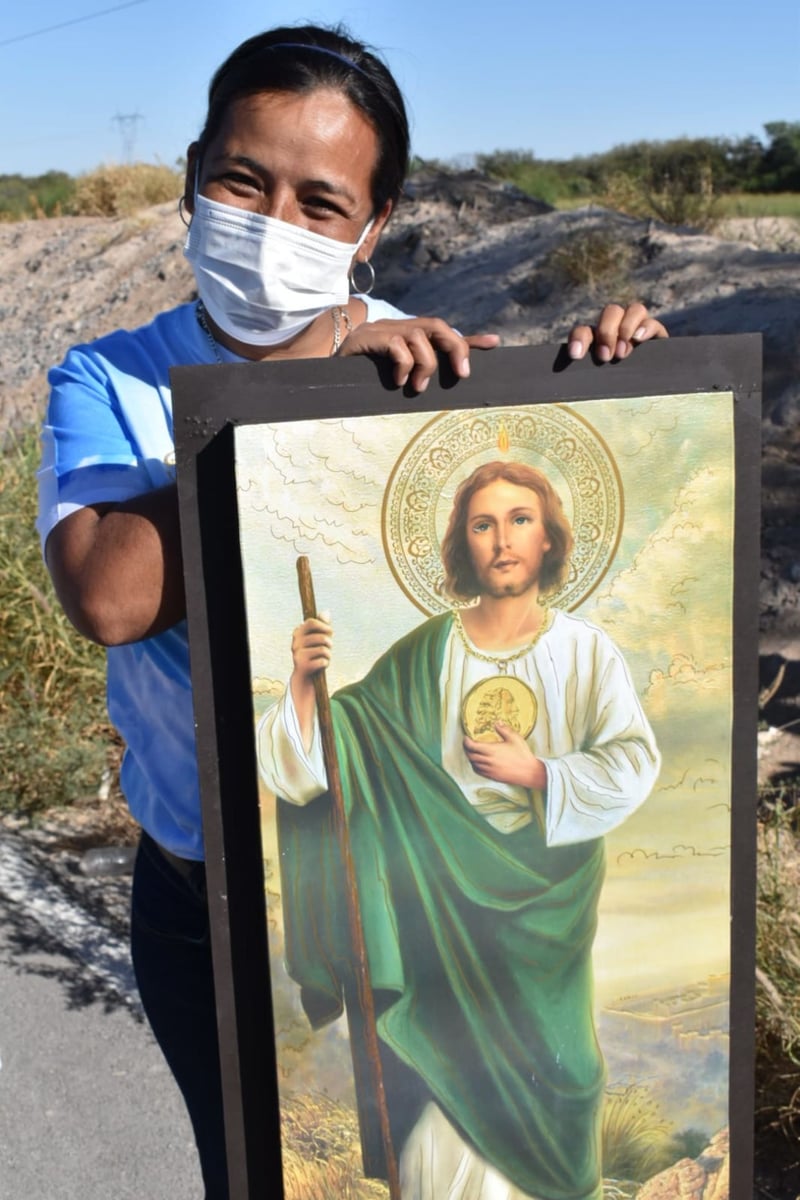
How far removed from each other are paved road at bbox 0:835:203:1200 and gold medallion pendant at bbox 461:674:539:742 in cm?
198

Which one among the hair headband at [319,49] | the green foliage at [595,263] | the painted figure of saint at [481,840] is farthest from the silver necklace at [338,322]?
the green foliage at [595,263]

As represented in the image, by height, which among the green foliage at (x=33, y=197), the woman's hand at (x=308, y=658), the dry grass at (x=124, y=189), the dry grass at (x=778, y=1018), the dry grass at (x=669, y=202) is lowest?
the dry grass at (x=778, y=1018)

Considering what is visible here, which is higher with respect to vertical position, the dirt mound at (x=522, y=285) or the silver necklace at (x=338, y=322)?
the dirt mound at (x=522, y=285)

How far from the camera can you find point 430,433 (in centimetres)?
145

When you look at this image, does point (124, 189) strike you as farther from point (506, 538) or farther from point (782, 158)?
point (782, 158)

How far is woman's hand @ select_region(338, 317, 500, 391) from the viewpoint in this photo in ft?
4.64

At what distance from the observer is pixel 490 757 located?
1511 mm

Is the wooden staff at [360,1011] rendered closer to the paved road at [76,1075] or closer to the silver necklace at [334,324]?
the silver necklace at [334,324]

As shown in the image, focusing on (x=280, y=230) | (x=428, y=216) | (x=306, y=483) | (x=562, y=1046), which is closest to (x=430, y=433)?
(x=306, y=483)

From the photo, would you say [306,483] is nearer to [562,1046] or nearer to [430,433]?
[430,433]

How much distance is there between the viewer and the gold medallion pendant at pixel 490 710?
→ 151 centimetres

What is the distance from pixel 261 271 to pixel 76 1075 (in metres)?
2.50

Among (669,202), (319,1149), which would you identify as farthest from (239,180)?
(669,202)

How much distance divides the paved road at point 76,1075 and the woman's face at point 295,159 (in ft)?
7.57
